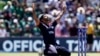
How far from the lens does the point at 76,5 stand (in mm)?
19594

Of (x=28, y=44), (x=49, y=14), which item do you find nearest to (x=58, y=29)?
(x=49, y=14)

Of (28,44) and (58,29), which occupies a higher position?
(58,29)

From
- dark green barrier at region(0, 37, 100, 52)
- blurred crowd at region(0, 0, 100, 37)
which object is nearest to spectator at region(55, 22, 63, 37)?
blurred crowd at region(0, 0, 100, 37)

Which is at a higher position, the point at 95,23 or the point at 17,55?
the point at 95,23

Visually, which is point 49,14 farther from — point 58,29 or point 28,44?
point 28,44

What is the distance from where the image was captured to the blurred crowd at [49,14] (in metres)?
18.5

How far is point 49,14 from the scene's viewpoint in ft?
59.8

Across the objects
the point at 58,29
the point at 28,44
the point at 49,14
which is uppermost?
the point at 49,14

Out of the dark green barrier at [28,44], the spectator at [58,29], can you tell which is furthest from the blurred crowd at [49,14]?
the dark green barrier at [28,44]

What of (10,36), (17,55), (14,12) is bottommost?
(17,55)

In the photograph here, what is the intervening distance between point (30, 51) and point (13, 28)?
4.65 feet

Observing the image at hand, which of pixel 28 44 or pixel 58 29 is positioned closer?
pixel 58 29

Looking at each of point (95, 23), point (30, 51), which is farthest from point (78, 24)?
point (30, 51)

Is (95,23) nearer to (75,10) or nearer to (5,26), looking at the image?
(75,10)
